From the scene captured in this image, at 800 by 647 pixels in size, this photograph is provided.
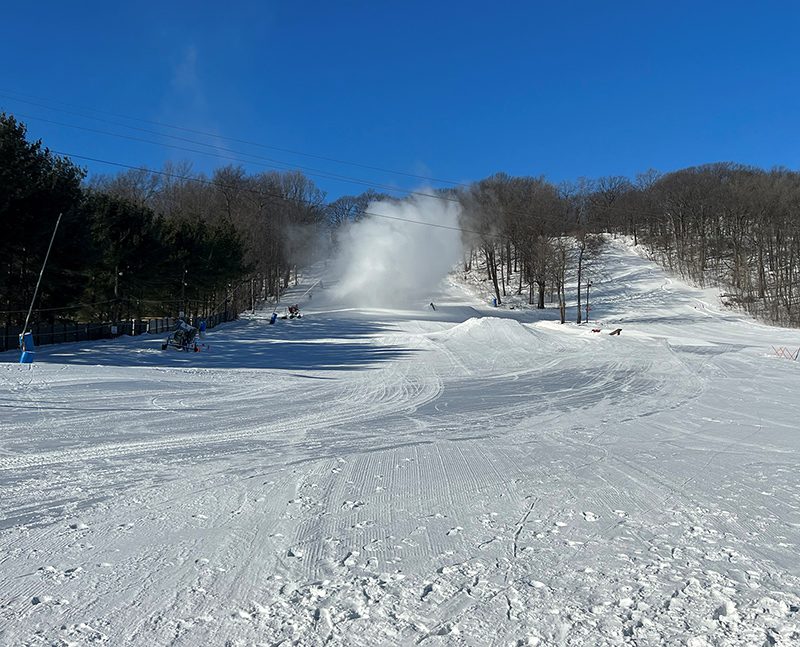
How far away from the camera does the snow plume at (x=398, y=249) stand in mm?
56906

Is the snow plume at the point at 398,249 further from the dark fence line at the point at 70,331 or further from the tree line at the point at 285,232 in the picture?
the dark fence line at the point at 70,331

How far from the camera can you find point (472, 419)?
32.2 feet

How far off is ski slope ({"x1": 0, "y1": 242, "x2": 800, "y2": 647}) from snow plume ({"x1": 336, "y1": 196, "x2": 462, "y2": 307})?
45226 mm

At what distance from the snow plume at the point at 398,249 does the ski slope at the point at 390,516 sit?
45.2 meters

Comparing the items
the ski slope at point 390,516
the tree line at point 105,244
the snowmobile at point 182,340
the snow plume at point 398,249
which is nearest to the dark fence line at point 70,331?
the tree line at point 105,244

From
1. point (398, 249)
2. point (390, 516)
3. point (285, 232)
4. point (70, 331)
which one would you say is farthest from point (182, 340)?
point (285, 232)

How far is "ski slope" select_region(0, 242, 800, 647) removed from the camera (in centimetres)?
302

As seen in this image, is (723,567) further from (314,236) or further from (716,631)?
(314,236)

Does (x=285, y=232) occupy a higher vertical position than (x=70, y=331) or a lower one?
higher

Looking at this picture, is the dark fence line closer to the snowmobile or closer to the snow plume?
the snowmobile

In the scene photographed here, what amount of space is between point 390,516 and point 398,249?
182 feet

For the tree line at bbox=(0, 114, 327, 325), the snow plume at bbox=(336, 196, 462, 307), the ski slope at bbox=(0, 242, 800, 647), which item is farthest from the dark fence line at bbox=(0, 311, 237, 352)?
the snow plume at bbox=(336, 196, 462, 307)

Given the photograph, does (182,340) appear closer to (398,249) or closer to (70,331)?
(70,331)

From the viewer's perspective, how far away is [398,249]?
5941cm
